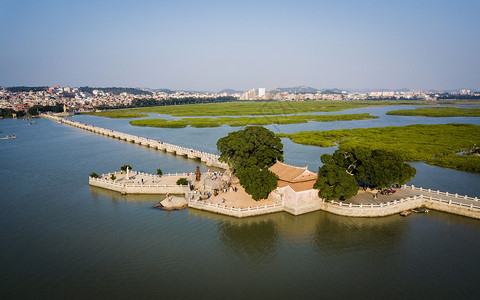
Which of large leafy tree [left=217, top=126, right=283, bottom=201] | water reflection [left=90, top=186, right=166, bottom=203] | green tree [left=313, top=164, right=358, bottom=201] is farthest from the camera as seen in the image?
large leafy tree [left=217, top=126, right=283, bottom=201]

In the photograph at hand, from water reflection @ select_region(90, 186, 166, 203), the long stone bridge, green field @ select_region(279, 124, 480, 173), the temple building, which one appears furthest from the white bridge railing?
green field @ select_region(279, 124, 480, 173)

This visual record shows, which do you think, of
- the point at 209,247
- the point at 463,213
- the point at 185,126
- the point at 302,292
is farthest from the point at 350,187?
the point at 185,126

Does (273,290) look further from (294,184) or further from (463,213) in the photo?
(463,213)

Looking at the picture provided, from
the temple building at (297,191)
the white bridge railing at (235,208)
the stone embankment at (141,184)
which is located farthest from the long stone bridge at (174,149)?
the temple building at (297,191)

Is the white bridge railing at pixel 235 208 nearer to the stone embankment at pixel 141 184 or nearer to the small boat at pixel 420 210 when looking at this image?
the stone embankment at pixel 141 184

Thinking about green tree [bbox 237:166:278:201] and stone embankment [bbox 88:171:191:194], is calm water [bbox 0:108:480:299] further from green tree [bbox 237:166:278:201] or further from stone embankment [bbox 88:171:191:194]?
green tree [bbox 237:166:278:201]

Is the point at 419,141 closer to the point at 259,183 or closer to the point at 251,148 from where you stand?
the point at 251,148
